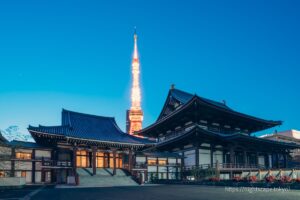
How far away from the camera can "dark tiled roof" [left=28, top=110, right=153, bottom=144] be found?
28.8m

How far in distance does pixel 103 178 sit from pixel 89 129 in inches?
267

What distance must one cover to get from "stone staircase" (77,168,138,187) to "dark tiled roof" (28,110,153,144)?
356 cm

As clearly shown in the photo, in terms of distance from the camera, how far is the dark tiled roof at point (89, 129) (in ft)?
94.5

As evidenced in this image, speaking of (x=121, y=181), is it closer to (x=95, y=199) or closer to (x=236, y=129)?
(x=95, y=199)

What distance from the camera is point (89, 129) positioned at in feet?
109

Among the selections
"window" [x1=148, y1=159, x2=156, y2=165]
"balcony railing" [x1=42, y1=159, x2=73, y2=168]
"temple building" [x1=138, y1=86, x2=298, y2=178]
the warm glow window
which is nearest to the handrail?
"balcony railing" [x1=42, y1=159, x2=73, y2=168]

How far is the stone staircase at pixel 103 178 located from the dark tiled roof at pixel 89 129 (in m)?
3.56

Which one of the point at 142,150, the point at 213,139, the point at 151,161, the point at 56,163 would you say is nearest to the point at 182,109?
the point at 213,139

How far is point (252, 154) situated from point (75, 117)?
24.4 meters

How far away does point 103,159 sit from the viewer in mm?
33312

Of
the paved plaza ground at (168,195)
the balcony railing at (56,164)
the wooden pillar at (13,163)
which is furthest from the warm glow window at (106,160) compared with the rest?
the paved plaza ground at (168,195)

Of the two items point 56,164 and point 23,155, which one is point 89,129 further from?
point 23,155

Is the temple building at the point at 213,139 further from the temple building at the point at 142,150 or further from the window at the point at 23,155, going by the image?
the window at the point at 23,155

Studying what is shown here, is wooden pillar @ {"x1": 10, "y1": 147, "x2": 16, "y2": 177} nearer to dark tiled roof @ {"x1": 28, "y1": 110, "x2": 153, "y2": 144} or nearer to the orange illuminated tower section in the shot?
dark tiled roof @ {"x1": 28, "y1": 110, "x2": 153, "y2": 144}
